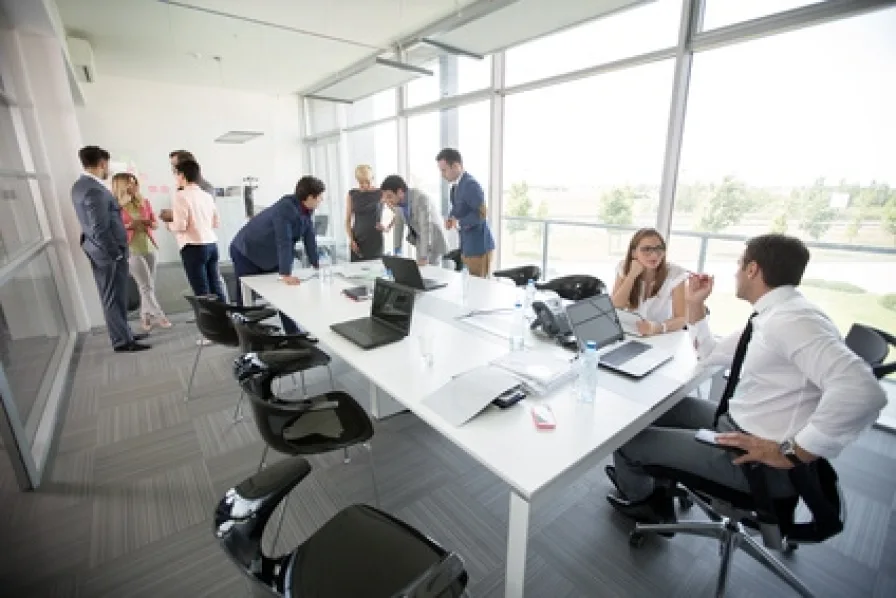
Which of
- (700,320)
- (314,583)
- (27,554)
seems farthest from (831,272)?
(27,554)

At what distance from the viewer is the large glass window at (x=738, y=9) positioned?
2678 millimetres

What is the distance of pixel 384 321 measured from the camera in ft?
7.25

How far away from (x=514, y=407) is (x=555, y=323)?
658mm

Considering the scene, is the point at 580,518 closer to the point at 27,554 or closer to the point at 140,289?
the point at 27,554

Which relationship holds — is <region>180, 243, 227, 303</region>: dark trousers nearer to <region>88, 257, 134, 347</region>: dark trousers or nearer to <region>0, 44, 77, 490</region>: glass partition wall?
<region>88, 257, 134, 347</region>: dark trousers

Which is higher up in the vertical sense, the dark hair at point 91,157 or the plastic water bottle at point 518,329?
the dark hair at point 91,157

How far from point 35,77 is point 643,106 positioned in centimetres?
563

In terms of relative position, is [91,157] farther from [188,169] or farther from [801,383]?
[801,383]

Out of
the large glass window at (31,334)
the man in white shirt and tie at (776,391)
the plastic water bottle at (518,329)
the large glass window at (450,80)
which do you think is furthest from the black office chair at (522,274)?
the large glass window at (31,334)

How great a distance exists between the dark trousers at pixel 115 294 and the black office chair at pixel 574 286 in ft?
12.0

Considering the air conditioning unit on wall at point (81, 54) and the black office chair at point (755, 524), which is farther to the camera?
the air conditioning unit on wall at point (81, 54)

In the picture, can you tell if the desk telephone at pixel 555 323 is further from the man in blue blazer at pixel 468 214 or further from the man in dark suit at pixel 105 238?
the man in dark suit at pixel 105 238

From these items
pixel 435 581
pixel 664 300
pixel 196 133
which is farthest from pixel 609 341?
pixel 196 133

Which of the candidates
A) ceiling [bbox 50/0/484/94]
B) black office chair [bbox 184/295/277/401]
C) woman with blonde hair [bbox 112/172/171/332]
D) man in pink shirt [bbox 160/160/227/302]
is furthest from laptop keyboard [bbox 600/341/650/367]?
woman with blonde hair [bbox 112/172/171/332]
